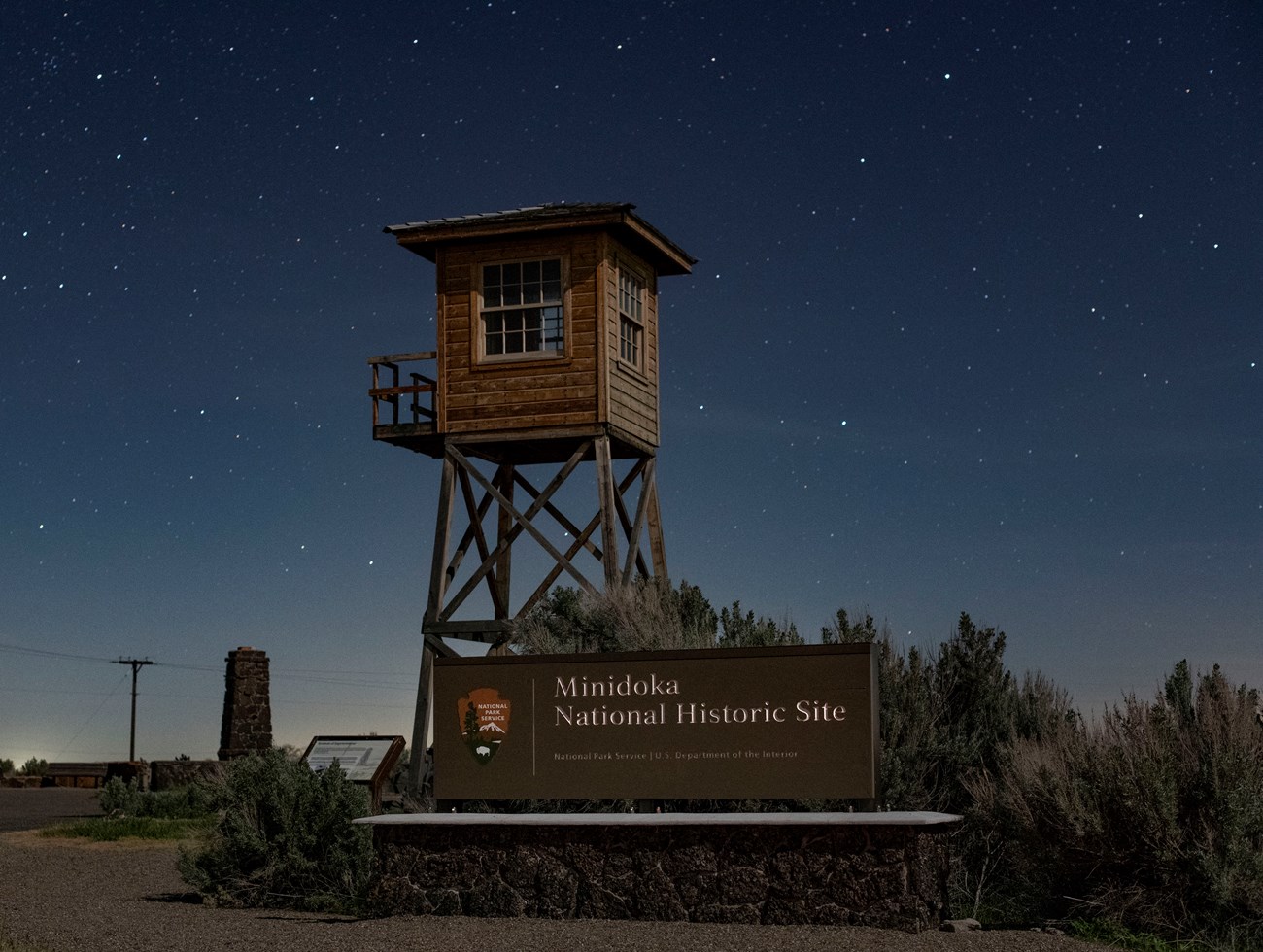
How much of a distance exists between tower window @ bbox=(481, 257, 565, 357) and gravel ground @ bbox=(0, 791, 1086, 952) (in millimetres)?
9904

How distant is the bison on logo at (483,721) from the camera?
14.6 m

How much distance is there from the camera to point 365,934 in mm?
12539

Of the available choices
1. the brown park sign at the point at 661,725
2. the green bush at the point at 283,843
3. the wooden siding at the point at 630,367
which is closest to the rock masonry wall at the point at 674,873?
the brown park sign at the point at 661,725

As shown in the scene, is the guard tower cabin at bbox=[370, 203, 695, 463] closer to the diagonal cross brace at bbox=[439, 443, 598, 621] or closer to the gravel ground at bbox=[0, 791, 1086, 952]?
the diagonal cross brace at bbox=[439, 443, 598, 621]

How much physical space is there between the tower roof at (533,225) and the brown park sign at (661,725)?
31.4 feet

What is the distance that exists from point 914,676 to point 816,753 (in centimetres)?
280

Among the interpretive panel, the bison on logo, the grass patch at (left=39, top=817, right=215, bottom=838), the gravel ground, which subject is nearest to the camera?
the gravel ground

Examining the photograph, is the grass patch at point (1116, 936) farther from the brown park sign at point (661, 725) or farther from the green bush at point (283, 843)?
the green bush at point (283, 843)

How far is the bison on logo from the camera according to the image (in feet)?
48.0

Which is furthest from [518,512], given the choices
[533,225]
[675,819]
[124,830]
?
[675,819]

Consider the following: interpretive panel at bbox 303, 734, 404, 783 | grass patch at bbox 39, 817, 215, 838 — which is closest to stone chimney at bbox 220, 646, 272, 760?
grass patch at bbox 39, 817, 215, 838

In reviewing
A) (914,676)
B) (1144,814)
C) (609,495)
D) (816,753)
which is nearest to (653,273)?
(609,495)

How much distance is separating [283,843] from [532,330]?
10.1 m

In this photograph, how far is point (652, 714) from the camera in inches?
552
